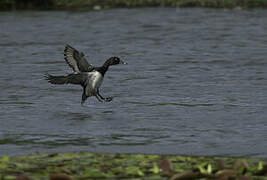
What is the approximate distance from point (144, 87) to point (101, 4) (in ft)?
42.9

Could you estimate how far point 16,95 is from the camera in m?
11.4

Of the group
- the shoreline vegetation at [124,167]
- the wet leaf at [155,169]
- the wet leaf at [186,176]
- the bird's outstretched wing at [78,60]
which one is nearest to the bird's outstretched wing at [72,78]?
the bird's outstretched wing at [78,60]

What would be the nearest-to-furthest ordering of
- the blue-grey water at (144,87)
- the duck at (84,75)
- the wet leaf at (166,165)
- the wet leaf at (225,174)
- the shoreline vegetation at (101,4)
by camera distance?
the wet leaf at (225,174), the wet leaf at (166,165), the blue-grey water at (144,87), the duck at (84,75), the shoreline vegetation at (101,4)

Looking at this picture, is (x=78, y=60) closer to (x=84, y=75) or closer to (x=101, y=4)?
(x=84, y=75)

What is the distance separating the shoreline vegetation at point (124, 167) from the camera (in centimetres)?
634

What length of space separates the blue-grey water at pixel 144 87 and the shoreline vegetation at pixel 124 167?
563mm

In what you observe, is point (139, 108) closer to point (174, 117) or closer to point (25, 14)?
point (174, 117)

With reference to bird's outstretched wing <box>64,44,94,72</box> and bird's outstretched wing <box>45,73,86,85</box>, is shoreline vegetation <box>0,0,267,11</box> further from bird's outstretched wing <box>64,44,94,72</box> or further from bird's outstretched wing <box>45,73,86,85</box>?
bird's outstretched wing <box>45,73,86,85</box>

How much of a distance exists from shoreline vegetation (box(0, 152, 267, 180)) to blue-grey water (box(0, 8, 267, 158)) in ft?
1.85

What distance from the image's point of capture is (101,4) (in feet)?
81.4

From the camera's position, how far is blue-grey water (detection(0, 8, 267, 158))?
838 centimetres

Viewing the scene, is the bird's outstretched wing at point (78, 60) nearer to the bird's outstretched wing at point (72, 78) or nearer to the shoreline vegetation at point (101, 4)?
the bird's outstretched wing at point (72, 78)

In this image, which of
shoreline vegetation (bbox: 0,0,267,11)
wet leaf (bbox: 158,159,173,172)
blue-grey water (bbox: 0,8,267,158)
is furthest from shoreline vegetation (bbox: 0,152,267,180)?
shoreline vegetation (bbox: 0,0,267,11)

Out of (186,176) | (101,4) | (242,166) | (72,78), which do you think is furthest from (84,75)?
(101,4)
